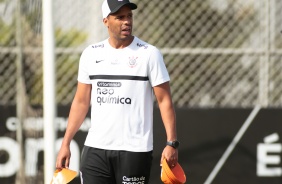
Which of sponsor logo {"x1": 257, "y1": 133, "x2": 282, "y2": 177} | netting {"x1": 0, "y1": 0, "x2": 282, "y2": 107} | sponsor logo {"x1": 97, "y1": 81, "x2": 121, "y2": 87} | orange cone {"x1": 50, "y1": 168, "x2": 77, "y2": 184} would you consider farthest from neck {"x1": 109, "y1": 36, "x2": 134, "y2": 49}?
sponsor logo {"x1": 257, "y1": 133, "x2": 282, "y2": 177}

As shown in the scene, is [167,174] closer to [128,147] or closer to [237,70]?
[128,147]

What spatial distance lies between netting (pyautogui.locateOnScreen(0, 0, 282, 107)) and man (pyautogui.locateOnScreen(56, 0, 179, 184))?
2.50m

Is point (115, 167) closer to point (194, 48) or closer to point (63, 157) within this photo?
point (63, 157)

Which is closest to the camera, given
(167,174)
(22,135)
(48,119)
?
(167,174)

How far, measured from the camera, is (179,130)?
7730 mm

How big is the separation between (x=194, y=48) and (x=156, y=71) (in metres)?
2.84

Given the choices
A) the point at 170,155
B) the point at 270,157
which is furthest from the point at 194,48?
the point at 170,155

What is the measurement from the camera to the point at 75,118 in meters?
5.47

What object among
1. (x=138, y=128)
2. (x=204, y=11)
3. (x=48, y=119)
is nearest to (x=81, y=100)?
(x=138, y=128)

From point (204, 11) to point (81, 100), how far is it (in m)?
2.89

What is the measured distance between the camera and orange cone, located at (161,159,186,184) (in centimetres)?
516

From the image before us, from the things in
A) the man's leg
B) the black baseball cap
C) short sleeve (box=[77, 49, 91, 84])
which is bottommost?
the man's leg

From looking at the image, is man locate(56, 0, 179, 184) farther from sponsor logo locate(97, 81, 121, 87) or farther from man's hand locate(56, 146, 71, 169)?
man's hand locate(56, 146, 71, 169)

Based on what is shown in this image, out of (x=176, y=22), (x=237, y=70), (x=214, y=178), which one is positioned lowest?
(x=214, y=178)
